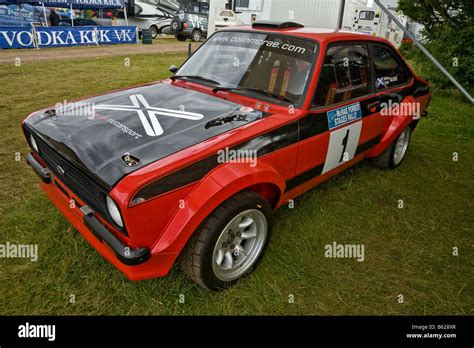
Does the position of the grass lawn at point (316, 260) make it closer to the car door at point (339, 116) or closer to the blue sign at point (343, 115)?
the car door at point (339, 116)

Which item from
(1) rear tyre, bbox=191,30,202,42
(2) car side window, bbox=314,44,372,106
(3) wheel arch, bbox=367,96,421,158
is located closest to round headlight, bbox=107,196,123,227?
(2) car side window, bbox=314,44,372,106

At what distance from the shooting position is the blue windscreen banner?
39.8 feet

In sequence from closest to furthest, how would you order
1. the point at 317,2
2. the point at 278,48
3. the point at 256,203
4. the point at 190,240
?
the point at 190,240, the point at 256,203, the point at 278,48, the point at 317,2

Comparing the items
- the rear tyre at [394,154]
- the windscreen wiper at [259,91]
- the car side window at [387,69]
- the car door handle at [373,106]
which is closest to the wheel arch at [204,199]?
the windscreen wiper at [259,91]

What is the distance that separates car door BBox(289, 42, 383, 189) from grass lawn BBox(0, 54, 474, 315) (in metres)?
0.58

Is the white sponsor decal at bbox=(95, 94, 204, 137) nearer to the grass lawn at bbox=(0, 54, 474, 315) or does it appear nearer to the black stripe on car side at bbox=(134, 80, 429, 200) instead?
the black stripe on car side at bbox=(134, 80, 429, 200)

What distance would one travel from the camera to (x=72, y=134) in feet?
7.38

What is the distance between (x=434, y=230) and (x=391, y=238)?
54cm

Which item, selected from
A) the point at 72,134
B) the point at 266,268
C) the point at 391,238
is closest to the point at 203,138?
the point at 72,134

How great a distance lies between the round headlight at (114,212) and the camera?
72.5 inches

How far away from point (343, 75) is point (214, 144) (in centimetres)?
162

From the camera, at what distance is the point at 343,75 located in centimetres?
303

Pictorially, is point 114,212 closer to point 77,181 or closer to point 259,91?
point 77,181
